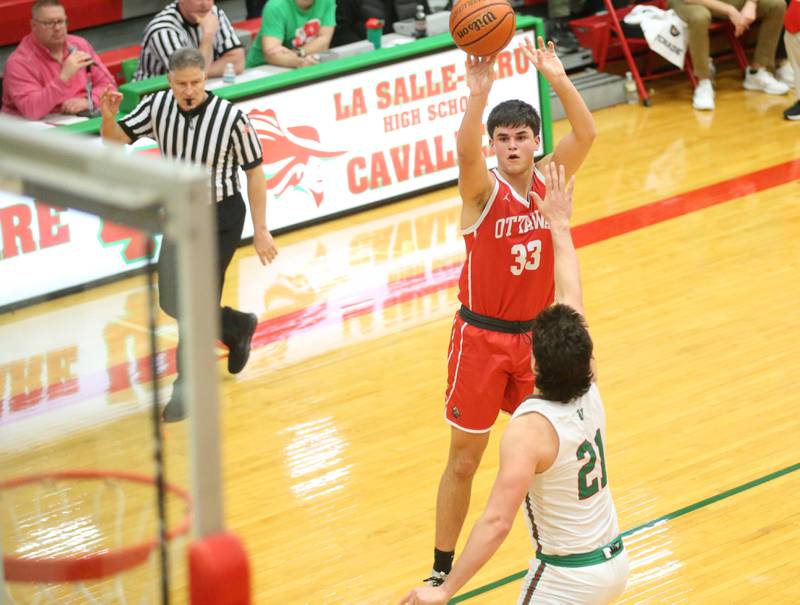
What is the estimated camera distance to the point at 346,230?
32.1 ft

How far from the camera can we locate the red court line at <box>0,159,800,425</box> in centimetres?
830

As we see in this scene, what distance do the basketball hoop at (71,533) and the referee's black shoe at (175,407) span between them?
0.34m

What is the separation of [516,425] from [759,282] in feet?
15.6

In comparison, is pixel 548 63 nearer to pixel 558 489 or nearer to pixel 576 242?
pixel 558 489

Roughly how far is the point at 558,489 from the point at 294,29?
272 inches

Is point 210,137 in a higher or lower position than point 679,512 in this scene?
higher

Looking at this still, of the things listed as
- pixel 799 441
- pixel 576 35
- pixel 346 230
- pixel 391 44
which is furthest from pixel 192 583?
pixel 576 35

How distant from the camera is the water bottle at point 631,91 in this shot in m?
12.5

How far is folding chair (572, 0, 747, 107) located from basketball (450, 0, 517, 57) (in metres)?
6.40

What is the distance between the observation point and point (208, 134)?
7.09 meters

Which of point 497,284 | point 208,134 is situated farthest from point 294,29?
point 497,284

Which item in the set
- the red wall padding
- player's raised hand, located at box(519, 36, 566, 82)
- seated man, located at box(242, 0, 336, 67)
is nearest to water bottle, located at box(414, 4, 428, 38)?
seated man, located at box(242, 0, 336, 67)

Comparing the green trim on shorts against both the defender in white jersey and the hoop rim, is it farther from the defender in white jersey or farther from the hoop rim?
the hoop rim

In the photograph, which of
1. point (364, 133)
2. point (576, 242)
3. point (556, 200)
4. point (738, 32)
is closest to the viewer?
point (556, 200)
